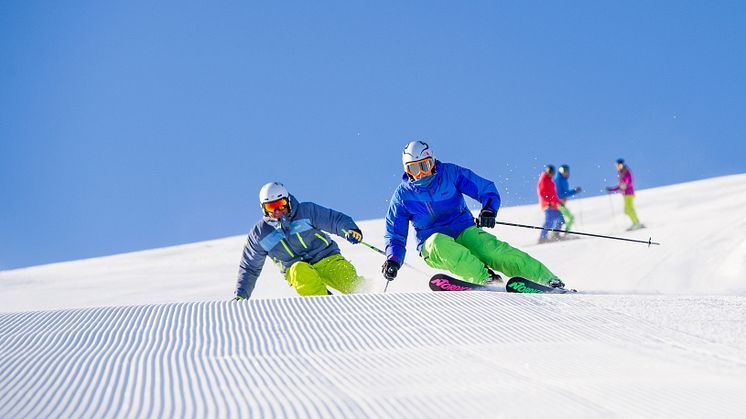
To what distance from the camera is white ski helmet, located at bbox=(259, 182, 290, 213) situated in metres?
7.43

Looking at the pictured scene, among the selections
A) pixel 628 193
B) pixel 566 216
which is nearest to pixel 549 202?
pixel 566 216

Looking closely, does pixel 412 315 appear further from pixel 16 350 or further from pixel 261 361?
pixel 16 350

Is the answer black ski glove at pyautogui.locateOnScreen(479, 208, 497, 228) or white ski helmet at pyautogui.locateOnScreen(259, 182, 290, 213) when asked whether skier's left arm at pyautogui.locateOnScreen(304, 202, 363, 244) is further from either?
black ski glove at pyautogui.locateOnScreen(479, 208, 497, 228)

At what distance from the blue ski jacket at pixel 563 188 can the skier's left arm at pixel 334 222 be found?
8853 millimetres

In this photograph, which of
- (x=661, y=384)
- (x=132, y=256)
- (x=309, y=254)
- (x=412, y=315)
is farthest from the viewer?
(x=132, y=256)

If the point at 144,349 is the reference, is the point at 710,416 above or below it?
below

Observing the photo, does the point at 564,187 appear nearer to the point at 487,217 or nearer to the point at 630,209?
the point at 630,209

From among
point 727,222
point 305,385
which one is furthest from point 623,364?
point 727,222

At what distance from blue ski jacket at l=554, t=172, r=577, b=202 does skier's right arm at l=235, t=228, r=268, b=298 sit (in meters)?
9.19

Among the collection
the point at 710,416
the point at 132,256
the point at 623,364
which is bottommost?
the point at 710,416

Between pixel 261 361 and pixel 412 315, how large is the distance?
1.30m

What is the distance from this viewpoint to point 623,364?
3406mm

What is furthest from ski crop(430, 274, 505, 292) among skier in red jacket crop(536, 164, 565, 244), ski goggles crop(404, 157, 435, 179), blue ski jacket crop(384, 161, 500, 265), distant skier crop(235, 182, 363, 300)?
skier in red jacket crop(536, 164, 565, 244)

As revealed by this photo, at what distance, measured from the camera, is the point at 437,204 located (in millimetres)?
6957
